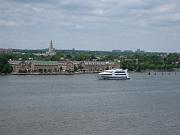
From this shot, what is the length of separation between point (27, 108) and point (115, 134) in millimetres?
9305

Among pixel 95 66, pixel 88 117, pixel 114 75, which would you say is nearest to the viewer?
pixel 88 117

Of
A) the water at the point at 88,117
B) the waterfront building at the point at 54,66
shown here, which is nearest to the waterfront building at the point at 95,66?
the waterfront building at the point at 54,66

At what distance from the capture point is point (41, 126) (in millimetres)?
20969

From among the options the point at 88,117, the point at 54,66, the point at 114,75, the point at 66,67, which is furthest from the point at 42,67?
the point at 88,117

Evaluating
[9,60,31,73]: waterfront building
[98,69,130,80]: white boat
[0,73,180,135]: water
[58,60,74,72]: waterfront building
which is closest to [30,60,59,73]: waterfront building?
[9,60,31,73]: waterfront building

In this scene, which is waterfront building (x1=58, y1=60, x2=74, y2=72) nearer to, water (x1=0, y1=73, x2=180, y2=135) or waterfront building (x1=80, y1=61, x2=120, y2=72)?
waterfront building (x1=80, y1=61, x2=120, y2=72)

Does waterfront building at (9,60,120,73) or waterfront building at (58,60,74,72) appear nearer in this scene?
waterfront building at (9,60,120,73)

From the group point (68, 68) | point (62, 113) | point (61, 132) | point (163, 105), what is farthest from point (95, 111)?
point (68, 68)

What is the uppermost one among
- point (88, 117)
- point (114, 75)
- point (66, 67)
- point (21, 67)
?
point (21, 67)

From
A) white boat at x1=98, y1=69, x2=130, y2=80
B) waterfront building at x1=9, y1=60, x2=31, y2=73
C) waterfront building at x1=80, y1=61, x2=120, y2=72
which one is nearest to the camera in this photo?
white boat at x1=98, y1=69, x2=130, y2=80

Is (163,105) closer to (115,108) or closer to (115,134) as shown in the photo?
(115,108)

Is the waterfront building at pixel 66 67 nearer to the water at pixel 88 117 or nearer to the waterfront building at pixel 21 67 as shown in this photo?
the waterfront building at pixel 21 67

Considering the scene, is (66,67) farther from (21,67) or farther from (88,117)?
(88,117)

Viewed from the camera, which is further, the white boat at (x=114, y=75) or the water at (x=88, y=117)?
the white boat at (x=114, y=75)
